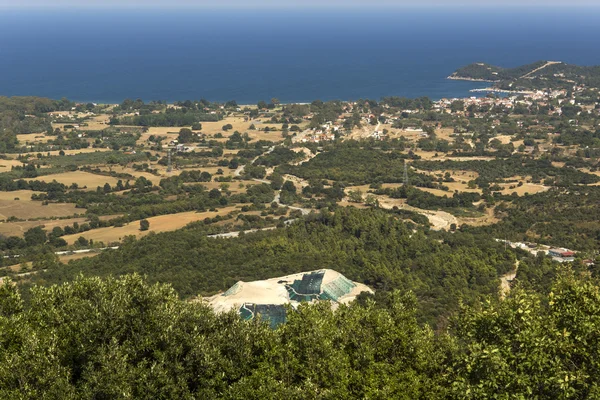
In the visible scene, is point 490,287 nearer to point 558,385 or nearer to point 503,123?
point 558,385

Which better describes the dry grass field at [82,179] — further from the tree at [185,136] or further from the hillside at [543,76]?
the hillside at [543,76]

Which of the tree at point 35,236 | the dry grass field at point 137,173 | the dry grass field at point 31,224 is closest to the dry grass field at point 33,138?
the dry grass field at point 137,173

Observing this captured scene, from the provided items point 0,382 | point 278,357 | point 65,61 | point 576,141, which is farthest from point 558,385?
point 65,61

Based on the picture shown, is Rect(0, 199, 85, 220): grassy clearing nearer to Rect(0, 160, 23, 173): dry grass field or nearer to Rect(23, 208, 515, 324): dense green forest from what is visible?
Rect(0, 160, 23, 173): dry grass field

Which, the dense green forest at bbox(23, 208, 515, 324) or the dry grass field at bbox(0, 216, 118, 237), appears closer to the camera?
the dense green forest at bbox(23, 208, 515, 324)

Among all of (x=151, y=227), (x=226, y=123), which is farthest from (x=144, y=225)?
(x=226, y=123)

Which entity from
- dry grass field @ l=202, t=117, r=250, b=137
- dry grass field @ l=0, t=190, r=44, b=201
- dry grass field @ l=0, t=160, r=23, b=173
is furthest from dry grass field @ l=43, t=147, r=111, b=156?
dry grass field @ l=0, t=190, r=44, b=201
